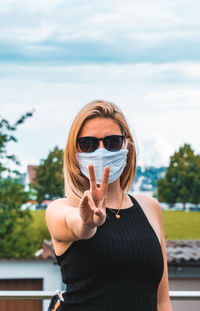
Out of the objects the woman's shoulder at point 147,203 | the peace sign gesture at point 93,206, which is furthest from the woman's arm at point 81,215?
the woman's shoulder at point 147,203

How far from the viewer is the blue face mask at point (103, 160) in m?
1.48

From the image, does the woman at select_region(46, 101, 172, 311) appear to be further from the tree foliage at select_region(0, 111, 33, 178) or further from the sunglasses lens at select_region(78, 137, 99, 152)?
the tree foliage at select_region(0, 111, 33, 178)

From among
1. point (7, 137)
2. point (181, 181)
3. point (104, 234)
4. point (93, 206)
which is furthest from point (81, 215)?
point (181, 181)

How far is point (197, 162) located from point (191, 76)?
19545 millimetres

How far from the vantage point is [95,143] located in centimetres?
148

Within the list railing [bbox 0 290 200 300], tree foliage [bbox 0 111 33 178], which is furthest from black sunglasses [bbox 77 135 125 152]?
tree foliage [bbox 0 111 33 178]

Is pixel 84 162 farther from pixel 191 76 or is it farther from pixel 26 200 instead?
pixel 191 76

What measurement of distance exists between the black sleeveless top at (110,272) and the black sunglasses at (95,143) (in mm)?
211

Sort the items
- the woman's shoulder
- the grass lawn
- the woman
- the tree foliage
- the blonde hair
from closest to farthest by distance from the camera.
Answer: the woman, the blonde hair, the woman's shoulder, the tree foliage, the grass lawn

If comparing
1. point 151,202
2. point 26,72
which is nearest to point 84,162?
point 151,202

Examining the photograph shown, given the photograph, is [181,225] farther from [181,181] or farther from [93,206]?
[93,206]

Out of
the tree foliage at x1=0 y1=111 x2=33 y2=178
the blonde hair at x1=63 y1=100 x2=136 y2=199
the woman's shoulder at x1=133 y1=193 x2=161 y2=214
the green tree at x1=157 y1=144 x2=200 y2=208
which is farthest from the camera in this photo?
the green tree at x1=157 y1=144 x2=200 y2=208

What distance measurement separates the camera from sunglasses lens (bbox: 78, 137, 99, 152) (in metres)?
1.47

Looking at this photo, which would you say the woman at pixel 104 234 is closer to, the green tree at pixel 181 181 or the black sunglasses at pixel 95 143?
the black sunglasses at pixel 95 143
